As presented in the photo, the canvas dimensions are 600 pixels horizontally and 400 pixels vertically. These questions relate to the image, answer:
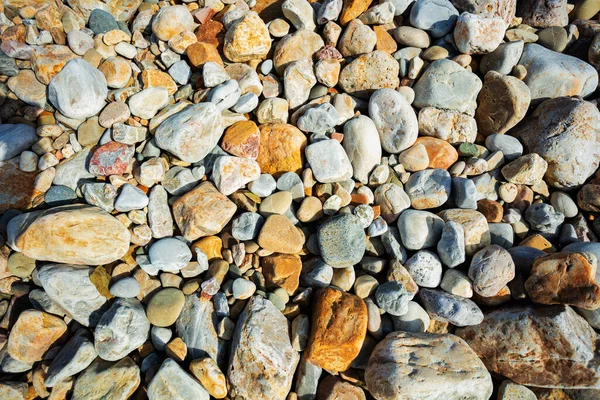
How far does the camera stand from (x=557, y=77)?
3.09 metres

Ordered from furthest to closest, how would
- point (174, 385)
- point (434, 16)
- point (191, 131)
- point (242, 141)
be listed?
1. point (434, 16)
2. point (242, 141)
3. point (191, 131)
4. point (174, 385)

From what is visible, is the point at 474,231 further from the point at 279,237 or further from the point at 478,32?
the point at 478,32

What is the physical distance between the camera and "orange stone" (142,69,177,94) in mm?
2941

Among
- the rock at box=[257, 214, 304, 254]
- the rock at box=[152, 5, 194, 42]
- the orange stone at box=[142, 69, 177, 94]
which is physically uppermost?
the rock at box=[152, 5, 194, 42]

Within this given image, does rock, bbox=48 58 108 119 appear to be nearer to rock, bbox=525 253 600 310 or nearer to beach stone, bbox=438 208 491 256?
beach stone, bbox=438 208 491 256

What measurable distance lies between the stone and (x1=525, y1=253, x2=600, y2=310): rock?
2623mm

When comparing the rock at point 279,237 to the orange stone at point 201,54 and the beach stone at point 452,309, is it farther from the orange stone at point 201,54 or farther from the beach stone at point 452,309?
the orange stone at point 201,54

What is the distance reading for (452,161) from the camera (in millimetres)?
2943

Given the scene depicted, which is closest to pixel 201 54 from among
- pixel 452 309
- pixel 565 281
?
pixel 452 309

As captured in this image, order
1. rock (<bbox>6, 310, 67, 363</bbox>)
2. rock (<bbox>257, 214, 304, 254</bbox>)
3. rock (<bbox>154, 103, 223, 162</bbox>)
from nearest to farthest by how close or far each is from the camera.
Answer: rock (<bbox>6, 310, 67, 363</bbox>), rock (<bbox>257, 214, 304, 254</bbox>), rock (<bbox>154, 103, 223, 162</bbox>)

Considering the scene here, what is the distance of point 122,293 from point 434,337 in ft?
6.37

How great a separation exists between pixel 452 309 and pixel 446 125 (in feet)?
4.67

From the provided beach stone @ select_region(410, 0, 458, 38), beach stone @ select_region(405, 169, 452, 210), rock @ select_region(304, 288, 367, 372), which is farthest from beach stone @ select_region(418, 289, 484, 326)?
beach stone @ select_region(410, 0, 458, 38)

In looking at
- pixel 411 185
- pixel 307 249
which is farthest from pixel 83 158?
pixel 411 185
